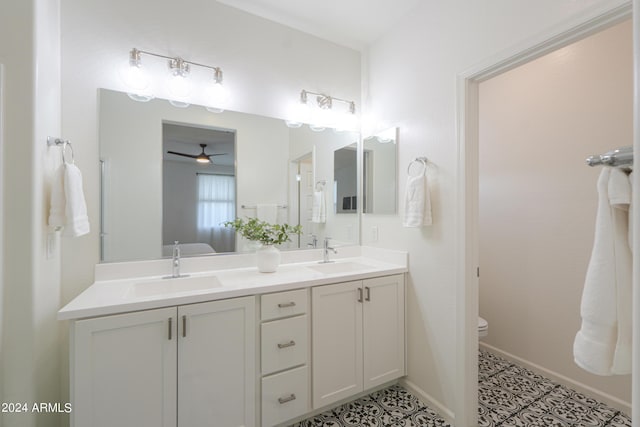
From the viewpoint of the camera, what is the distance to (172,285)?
164cm

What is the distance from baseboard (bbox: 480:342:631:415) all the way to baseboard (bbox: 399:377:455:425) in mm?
976

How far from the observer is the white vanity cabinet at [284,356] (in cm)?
150

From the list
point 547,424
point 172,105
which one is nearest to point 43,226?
point 172,105

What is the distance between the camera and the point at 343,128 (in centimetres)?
244

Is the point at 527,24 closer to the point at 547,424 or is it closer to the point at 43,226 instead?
the point at 547,424

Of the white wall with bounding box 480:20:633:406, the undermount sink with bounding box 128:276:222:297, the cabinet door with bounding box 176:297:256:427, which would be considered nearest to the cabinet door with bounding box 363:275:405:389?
the cabinet door with bounding box 176:297:256:427

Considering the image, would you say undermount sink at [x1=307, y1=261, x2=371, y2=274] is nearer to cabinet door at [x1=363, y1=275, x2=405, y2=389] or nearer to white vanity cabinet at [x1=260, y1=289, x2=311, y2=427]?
cabinet door at [x1=363, y1=275, x2=405, y2=389]

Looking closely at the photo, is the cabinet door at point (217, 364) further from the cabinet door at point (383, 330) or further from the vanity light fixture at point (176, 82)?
the vanity light fixture at point (176, 82)

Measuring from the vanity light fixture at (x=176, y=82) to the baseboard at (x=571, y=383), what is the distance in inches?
117

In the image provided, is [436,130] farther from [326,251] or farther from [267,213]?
[267,213]

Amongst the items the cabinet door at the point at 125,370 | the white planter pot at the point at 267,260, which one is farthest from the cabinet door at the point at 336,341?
the cabinet door at the point at 125,370

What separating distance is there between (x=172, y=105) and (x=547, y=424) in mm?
2974

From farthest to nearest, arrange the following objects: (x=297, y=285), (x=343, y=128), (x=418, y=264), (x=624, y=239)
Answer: (x=343, y=128)
(x=418, y=264)
(x=297, y=285)
(x=624, y=239)

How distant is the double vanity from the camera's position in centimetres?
118
